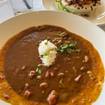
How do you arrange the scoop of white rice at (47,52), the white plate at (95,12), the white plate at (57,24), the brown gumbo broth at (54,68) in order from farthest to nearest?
the white plate at (95,12), the white plate at (57,24), the scoop of white rice at (47,52), the brown gumbo broth at (54,68)

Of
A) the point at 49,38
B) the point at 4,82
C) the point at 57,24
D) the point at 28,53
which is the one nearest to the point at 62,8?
the point at 57,24

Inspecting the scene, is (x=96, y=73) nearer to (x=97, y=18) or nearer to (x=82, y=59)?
(x=82, y=59)

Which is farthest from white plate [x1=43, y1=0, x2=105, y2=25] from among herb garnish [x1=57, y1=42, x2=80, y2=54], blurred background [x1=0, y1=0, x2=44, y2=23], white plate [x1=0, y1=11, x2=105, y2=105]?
herb garnish [x1=57, y1=42, x2=80, y2=54]

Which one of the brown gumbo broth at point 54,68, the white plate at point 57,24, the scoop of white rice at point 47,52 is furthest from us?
the white plate at point 57,24

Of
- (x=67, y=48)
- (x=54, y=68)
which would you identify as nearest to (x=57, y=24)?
(x=67, y=48)

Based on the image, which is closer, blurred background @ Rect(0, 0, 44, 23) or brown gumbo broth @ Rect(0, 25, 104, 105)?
brown gumbo broth @ Rect(0, 25, 104, 105)

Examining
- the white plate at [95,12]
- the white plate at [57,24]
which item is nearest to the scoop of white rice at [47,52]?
the white plate at [57,24]

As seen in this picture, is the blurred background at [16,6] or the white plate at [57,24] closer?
the white plate at [57,24]

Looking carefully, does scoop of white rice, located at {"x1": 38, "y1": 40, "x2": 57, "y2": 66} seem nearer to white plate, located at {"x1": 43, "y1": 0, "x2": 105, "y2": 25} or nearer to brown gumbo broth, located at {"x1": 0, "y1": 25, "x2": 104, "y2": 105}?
brown gumbo broth, located at {"x1": 0, "y1": 25, "x2": 104, "y2": 105}

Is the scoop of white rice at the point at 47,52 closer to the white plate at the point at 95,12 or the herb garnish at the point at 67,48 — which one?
the herb garnish at the point at 67,48
